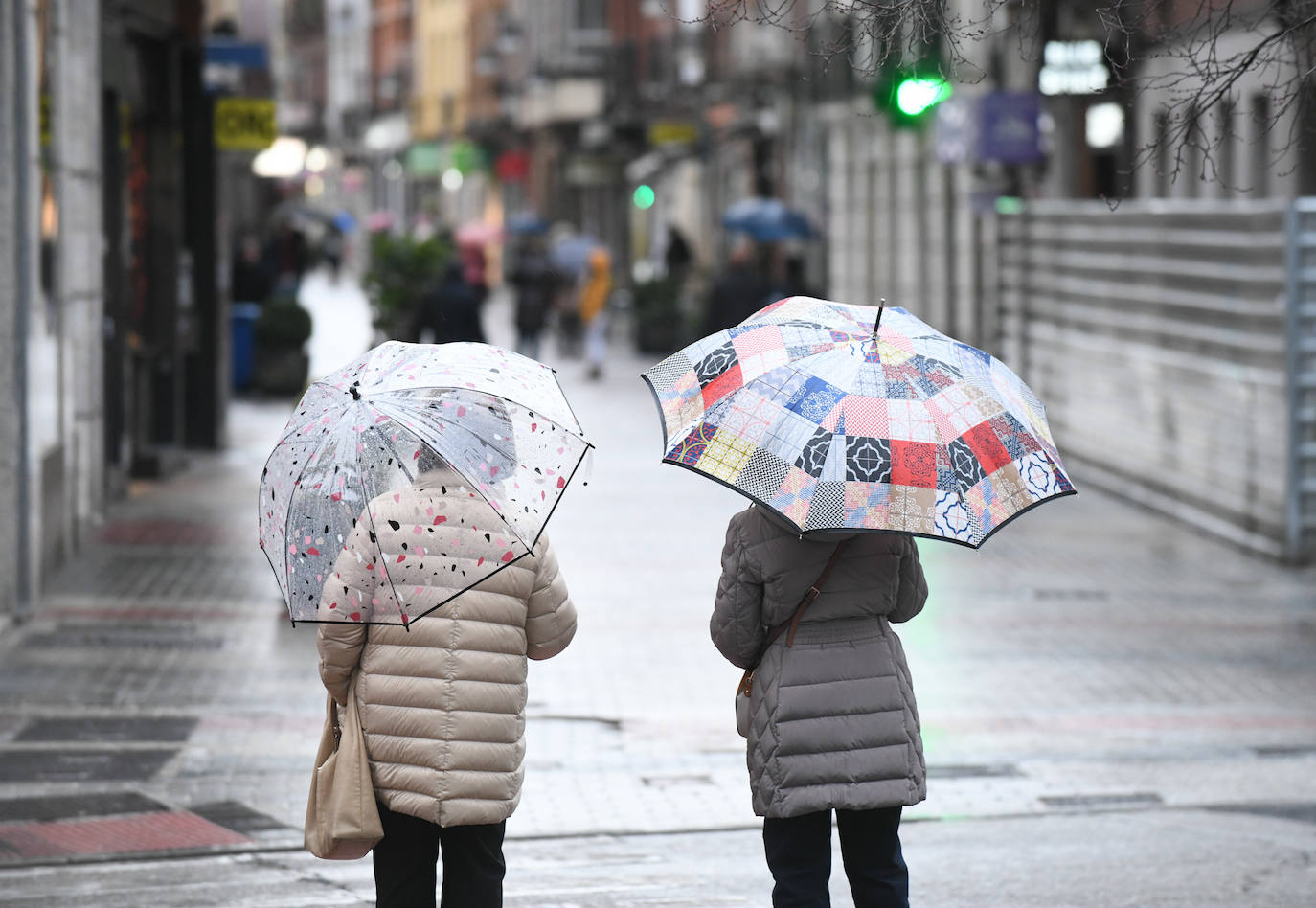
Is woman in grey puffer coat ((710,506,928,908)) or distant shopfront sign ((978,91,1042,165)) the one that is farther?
distant shopfront sign ((978,91,1042,165))

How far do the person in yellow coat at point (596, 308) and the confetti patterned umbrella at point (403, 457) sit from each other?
76.3 feet

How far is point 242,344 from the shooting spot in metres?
24.8

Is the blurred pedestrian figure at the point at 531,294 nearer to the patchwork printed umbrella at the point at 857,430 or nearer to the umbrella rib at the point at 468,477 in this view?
the patchwork printed umbrella at the point at 857,430

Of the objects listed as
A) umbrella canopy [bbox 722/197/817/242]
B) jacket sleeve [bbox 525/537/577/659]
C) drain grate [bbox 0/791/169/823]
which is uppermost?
umbrella canopy [bbox 722/197/817/242]

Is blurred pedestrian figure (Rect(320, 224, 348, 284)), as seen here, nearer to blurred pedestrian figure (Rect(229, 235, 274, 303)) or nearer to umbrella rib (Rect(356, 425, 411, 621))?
blurred pedestrian figure (Rect(229, 235, 274, 303))

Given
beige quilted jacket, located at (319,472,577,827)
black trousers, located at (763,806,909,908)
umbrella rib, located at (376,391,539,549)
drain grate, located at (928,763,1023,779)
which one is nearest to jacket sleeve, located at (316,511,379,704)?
beige quilted jacket, located at (319,472,577,827)

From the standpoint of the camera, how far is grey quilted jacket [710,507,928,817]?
4.90m

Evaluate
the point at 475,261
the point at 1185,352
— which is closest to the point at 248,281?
the point at 1185,352

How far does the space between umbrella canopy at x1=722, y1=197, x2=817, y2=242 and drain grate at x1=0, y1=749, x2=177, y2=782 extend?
21994 mm

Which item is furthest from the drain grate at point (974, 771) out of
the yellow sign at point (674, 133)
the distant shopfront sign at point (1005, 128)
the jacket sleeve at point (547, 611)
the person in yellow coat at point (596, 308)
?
the yellow sign at point (674, 133)

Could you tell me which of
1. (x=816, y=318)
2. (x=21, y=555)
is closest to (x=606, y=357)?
(x=21, y=555)

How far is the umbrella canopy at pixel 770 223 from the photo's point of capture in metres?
29.7

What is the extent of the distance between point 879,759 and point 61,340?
8.86 m

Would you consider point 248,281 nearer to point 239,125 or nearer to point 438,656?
point 239,125
